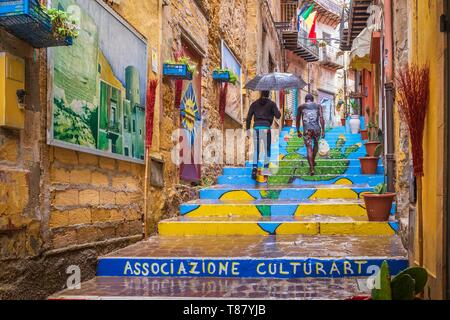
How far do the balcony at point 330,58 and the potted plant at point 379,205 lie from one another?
25.4 metres

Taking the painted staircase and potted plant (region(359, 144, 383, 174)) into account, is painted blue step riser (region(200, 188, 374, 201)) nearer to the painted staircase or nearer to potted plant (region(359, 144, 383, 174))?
the painted staircase

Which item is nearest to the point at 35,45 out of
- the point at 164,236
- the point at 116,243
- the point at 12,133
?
the point at 12,133

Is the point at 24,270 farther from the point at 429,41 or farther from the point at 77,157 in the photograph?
the point at 429,41

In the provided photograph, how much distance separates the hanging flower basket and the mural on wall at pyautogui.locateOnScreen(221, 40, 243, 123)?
7.17m

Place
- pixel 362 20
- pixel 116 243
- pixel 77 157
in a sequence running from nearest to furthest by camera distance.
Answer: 1. pixel 77 157
2. pixel 116 243
3. pixel 362 20

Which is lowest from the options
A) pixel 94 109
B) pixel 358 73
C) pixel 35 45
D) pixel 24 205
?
pixel 24 205

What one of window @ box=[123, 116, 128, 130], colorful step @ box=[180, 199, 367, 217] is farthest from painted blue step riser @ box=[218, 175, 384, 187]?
window @ box=[123, 116, 128, 130]

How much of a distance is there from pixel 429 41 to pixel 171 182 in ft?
15.2

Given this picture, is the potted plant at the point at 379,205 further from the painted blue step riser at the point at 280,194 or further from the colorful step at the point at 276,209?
the painted blue step riser at the point at 280,194

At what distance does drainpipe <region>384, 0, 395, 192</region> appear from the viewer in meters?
6.42

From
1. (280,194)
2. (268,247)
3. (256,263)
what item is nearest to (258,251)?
(268,247)

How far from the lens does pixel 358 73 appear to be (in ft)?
72.2

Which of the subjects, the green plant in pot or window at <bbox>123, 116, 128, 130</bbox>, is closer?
the green plant in pot

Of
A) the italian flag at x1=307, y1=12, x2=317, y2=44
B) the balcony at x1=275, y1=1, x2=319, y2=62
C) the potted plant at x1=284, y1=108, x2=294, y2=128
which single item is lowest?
the potted plant at x1=284, y1=108, x2=294, y2=128
